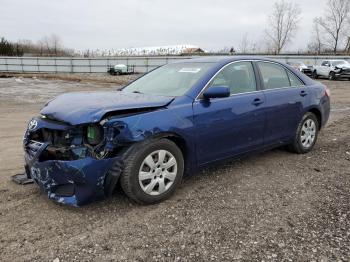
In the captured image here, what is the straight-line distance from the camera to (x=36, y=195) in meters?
4.18

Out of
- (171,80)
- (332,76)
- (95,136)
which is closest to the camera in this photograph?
(95,136)

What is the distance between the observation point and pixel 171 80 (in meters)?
4.82

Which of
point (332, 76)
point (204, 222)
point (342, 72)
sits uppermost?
point (342, 72)

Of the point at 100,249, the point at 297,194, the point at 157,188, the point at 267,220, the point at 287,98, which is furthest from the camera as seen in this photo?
the point at 287,98

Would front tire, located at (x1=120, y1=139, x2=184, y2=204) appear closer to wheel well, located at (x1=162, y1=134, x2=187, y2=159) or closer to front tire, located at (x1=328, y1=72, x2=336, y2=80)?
wheel well, located at (x1=162, y1=134, x2=187, y2=159)

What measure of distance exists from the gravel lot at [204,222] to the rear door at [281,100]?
0.57 metres

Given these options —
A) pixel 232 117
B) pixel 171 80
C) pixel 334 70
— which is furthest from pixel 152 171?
pixel 334 70

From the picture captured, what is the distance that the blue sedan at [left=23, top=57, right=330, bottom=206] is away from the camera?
357 centimetres

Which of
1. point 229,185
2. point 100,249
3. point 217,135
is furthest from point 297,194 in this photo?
point 100,249

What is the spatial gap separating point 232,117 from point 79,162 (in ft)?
6.43

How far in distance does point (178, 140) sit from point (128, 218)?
102cm

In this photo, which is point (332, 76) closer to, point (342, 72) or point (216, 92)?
point (342, 72)

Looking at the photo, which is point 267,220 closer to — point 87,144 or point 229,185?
point 229,185

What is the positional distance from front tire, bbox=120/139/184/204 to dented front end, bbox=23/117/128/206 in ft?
0.46
